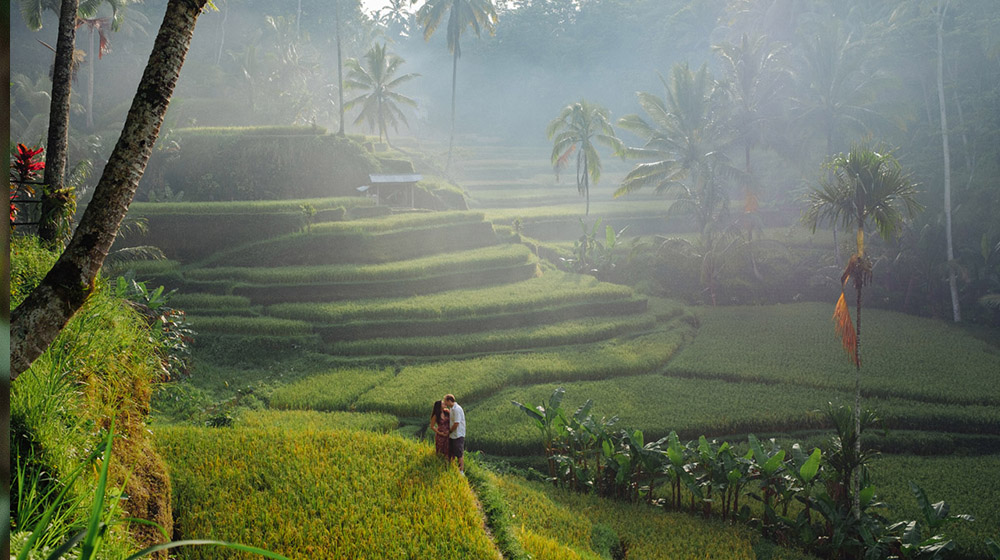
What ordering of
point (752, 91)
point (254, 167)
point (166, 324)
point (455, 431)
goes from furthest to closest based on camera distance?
point (752, 91) → point (254, 167) → point (166, 324) → point (455, 431)

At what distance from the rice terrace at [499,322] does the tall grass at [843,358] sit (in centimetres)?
10

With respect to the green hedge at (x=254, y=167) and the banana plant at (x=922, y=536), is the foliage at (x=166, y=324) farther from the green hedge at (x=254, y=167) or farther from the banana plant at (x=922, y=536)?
the green hedge at (x=254, y=167)

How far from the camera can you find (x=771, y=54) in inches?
951

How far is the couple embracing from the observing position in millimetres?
7488

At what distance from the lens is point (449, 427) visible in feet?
24.8

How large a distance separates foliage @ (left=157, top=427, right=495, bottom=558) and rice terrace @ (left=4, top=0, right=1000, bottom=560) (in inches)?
1.6

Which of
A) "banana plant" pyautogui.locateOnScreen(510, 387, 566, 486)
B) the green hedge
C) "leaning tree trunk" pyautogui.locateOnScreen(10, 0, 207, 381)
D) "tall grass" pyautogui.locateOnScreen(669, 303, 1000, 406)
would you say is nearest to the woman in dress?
"banana plant" pyautogui.locateOnScreen(510, 387, 566, 486)

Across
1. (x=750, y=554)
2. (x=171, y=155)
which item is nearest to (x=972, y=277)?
(x=750, y=554)

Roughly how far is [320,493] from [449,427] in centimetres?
180

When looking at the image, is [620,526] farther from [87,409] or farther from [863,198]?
[87,409]

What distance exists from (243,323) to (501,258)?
8.31m

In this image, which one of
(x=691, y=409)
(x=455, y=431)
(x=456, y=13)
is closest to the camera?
(x=455, y=431)

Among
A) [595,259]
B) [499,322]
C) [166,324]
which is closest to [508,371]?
[499,322]

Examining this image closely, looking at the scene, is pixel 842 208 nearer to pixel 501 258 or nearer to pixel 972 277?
pixel 501 258
